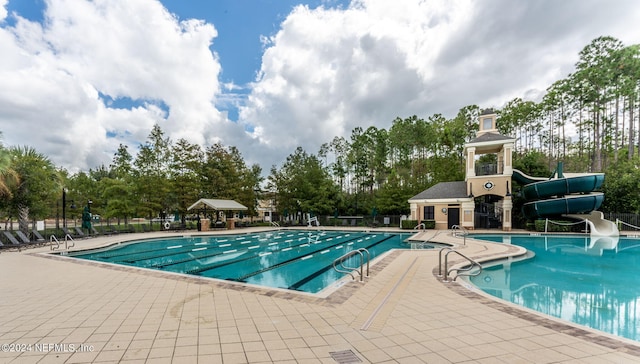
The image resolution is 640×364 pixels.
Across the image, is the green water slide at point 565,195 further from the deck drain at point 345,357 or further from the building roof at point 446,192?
the deck drain at point 345,357

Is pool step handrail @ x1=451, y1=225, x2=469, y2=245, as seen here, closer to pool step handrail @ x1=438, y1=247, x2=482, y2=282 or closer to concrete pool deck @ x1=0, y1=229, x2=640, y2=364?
pool step handrail @ x1=438, y1=247, x2=482, y2=282

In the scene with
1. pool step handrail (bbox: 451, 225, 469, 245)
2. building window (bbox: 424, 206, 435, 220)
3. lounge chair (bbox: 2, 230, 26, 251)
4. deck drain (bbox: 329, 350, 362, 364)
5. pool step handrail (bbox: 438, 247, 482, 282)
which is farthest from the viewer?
building window (bbox: 424, 206, 435, 220)

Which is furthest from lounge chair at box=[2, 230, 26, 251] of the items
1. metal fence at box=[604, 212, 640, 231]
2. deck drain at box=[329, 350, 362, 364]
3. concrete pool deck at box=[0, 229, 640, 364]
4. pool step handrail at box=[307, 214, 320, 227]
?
metal fence at box=[604, 212, 640, 231]

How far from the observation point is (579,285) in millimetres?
6980

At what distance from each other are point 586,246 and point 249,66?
21.9m

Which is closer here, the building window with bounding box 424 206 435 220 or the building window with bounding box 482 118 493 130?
the building window with bounding box 424 206 435 220

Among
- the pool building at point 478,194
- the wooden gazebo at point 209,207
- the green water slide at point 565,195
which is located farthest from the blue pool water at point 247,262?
the green water slide at point 565,195

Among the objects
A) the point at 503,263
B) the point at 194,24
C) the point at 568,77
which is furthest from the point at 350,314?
the point at 568,77

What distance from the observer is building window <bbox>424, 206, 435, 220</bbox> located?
73.1 ft

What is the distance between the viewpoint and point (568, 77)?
25406mm

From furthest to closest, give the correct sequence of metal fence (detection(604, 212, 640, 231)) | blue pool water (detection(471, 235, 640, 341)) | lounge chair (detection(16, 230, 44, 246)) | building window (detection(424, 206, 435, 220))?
building window (detection(424, 206, 435, 220)), metal fence (detection(604, 212, 640, 231)), lounge chair (detection(16, 230, 44, 246)), blue pool water (detection(471, 235, 640, 341))

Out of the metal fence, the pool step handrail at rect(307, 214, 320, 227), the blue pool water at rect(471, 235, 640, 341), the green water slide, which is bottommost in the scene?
the pool step handrail at rect(307, 214, 320, 227)

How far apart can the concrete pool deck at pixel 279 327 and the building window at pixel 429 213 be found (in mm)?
17842

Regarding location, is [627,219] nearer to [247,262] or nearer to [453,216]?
[453,216]
